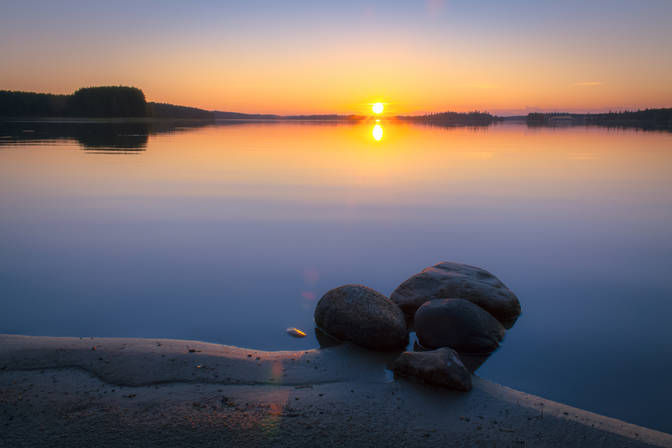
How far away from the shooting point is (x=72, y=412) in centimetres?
405

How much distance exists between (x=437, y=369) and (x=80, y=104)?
15465 centimetres

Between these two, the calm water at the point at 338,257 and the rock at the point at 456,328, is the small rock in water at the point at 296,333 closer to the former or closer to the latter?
the calm water at the point at 338,257

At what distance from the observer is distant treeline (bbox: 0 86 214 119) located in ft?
430

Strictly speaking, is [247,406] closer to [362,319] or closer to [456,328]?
[362,319]

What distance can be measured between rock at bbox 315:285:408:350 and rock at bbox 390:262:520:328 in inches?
30.6

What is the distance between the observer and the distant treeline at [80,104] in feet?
430

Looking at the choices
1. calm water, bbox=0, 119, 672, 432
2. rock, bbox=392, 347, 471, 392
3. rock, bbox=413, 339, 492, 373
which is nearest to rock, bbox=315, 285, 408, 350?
rock, bbox=413, 339, 492, 373

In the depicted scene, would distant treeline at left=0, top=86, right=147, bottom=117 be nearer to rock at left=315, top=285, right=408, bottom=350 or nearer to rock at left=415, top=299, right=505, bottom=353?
rock at left=315, top=285, right=408, bottom=350

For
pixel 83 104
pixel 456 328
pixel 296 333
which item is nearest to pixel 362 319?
pixel 296 333

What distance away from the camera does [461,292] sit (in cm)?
702

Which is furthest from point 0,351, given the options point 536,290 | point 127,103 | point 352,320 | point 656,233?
point 127,103

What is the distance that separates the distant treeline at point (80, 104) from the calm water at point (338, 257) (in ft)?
421

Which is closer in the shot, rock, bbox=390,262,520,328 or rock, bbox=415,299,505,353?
rock, bbox=415,299,505,353

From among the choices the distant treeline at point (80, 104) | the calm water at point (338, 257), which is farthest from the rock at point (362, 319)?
the distant treeline at point (80, 104)
